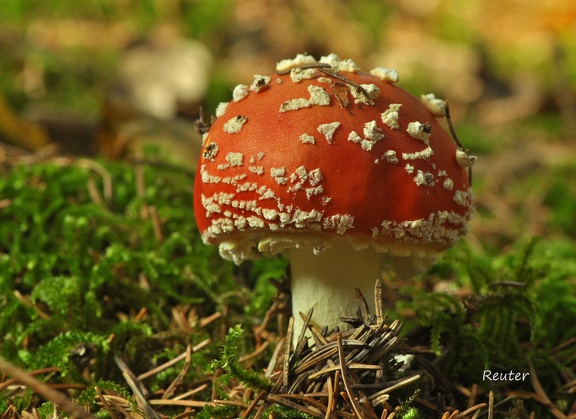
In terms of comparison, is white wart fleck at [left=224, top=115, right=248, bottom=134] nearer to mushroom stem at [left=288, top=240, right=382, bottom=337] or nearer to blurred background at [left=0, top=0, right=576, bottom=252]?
mushroom stem at [left=288, top=240, right=382, bottom=337]

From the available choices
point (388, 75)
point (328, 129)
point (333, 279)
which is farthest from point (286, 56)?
point (328, 129)

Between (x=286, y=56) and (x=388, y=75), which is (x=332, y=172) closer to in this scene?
(x=388, y=75)

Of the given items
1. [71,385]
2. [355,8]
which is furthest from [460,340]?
[355,8]

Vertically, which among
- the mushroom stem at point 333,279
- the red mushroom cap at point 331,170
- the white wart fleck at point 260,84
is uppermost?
the white wart fleck at point 260,84

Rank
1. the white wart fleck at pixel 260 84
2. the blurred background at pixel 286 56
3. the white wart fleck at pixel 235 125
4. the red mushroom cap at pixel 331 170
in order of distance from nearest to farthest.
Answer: the red mushroom cap at pixel 331 170 < the white wart fleck at pixel 235 125 < the white wart fleck at pixel 260 84 < the blurred background at pixel 286 56

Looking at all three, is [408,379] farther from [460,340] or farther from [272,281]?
[272,281]

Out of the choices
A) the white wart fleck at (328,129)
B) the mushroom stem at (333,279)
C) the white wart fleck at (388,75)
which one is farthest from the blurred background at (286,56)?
the white wart fleck at (328,129)

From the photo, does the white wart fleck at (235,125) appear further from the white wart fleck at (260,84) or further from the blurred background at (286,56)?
the blurred background at (286,56)

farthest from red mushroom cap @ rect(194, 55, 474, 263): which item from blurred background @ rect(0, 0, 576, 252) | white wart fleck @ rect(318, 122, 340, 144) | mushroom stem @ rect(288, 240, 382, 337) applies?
blurred background @ rect(0, 0, 576, 252)

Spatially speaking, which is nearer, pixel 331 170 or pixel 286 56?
pixel 331 170
